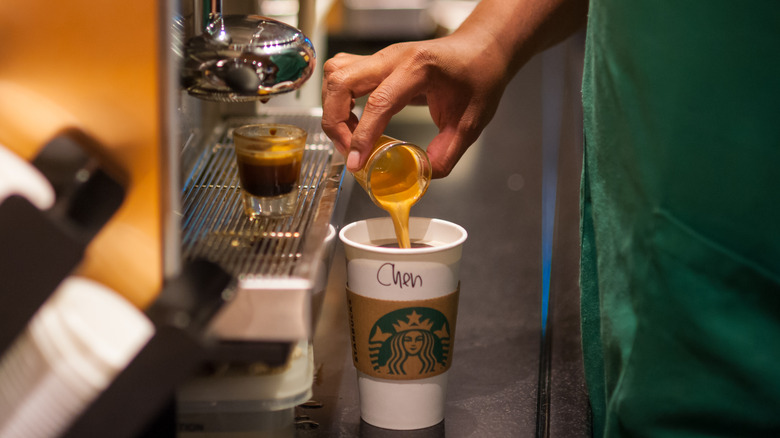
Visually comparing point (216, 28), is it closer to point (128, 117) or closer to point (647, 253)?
point (128, 117)

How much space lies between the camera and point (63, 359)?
57cm

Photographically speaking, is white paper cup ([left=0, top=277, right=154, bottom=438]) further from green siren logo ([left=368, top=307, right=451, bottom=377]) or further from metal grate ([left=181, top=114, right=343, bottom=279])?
green siren logo ([left=368, top=307, right=451, bottom=377])

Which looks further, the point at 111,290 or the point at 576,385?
the point at 576,385

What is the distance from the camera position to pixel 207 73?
30.0 inches

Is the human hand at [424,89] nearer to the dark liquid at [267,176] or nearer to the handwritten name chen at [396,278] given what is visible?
the dark liquid at [267,176]

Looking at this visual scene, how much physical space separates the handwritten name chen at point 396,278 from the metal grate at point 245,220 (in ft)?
0.22

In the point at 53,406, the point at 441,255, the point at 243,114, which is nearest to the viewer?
the point at 53,406

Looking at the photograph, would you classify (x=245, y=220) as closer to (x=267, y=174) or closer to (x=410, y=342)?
(x=267, y=174)

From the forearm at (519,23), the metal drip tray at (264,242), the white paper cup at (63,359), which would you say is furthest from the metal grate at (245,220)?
the forearm at (519,23)

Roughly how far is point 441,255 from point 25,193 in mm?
325

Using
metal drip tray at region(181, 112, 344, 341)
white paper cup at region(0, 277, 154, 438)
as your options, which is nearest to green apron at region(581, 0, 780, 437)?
metal drip tray at region(181, 112, 344, 341)

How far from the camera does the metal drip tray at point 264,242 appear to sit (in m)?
0.61

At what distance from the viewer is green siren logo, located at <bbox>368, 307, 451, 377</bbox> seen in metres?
0.72

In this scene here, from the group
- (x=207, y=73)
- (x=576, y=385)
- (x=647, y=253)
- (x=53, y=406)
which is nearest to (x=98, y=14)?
(x=207, y=73)
